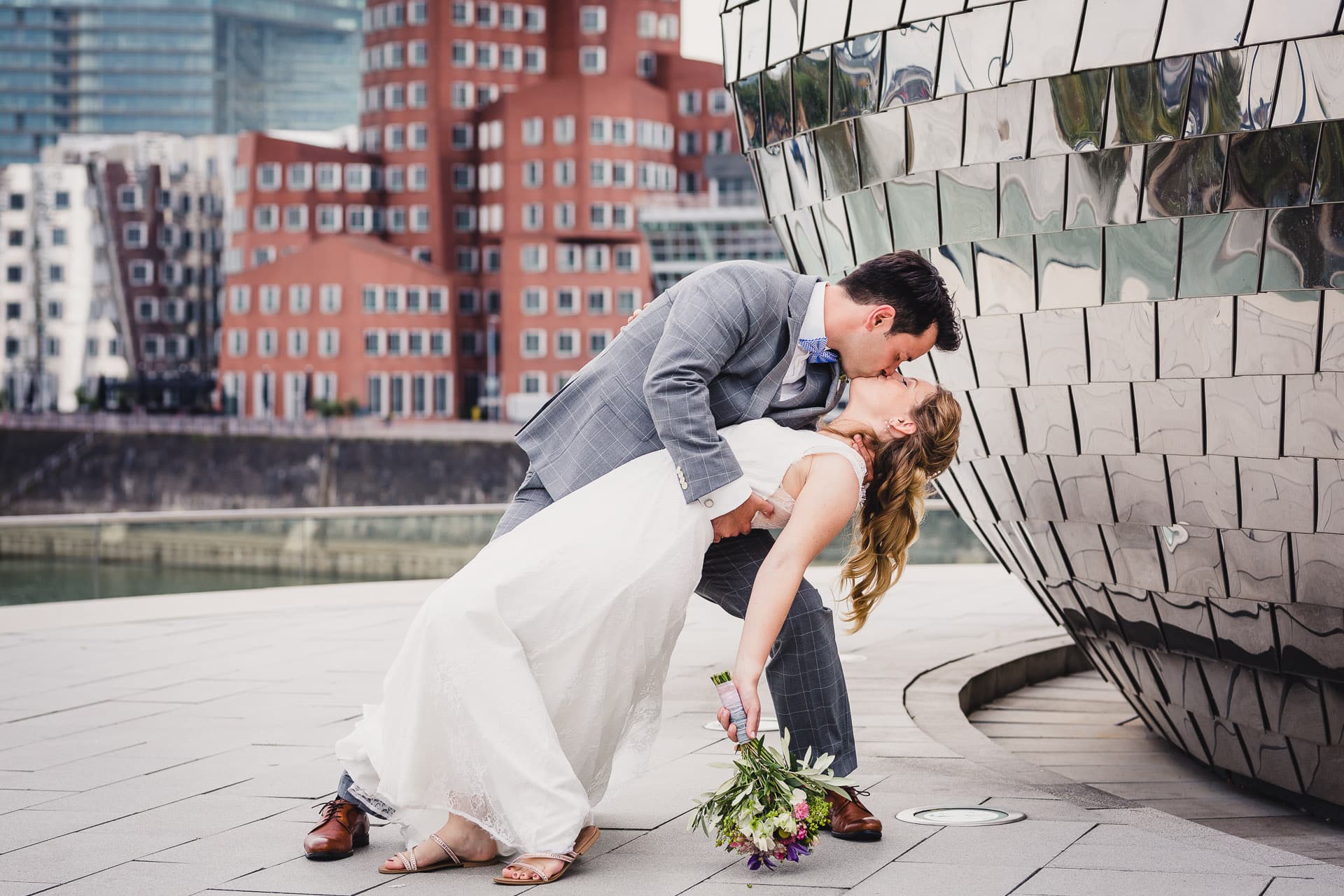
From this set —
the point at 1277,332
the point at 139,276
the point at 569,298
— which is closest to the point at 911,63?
the point at 1277,332

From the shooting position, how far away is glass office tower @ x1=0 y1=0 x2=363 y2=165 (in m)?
108

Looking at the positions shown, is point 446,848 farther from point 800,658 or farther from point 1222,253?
point 1222,253

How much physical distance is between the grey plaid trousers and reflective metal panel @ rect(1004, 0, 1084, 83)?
207 centimetres

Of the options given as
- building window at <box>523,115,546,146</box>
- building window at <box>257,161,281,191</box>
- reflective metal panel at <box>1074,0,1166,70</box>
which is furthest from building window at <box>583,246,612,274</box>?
reflective metal panel at <box>1074,0,1166,70</box>

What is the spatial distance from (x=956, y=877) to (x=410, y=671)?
1.48 meters

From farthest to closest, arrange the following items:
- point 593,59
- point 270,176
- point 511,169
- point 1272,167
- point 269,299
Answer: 1. point 593,59
2. point 270,176
3. point 269,299
4. point 511,169
5. point 1272,167

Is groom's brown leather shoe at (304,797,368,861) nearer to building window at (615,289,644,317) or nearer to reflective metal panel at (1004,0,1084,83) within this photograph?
A: reflective metal panel at (1004,0,1084,83)

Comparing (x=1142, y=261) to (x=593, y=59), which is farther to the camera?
(x=593, y=59)

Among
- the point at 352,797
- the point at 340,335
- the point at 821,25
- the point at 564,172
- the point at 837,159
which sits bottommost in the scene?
the point at 352,797

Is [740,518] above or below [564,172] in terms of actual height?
below

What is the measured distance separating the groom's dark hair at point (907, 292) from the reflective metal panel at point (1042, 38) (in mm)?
1487

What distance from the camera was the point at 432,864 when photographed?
4020 mm

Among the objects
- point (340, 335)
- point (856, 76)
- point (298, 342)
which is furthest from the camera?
point (298, 342)

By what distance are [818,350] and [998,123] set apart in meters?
1.75
